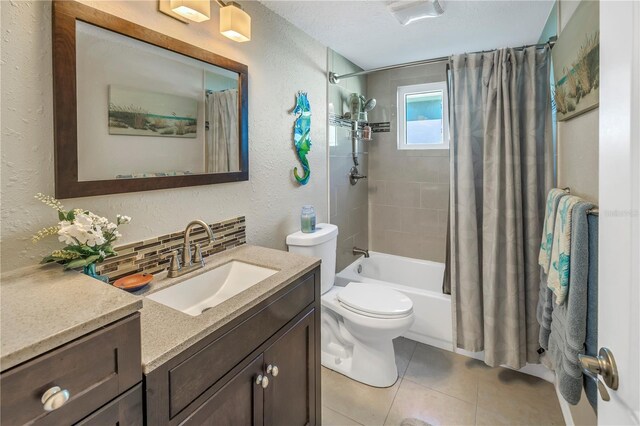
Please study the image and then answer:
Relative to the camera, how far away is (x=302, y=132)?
2.21m

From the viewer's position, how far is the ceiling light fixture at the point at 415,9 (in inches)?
69.9

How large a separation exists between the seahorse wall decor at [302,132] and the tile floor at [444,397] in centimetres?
137

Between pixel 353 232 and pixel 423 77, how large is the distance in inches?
62.6

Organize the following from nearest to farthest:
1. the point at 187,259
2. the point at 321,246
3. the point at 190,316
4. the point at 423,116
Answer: the point at 190,316 → the point at 187,259 → the point at 321,246 → the point at 423,116

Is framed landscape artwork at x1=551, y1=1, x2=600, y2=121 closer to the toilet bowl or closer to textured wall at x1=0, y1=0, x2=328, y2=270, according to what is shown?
the toilet bowl

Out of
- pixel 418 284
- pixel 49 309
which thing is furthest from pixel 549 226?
pixel 49 309

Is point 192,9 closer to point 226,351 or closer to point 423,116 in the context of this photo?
point 226,351

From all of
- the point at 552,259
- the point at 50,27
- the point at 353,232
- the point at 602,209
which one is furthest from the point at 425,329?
the point at 50,27

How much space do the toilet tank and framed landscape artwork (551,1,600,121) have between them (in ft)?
4.70

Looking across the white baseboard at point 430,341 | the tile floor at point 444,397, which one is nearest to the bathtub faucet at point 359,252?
the white baseboard at point 430,341

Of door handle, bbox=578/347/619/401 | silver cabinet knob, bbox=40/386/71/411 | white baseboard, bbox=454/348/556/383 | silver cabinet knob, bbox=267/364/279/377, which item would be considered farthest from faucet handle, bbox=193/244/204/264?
white baseboard, bbox=454/348/556/383

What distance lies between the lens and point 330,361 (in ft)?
7.35

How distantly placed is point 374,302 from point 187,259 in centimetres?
116

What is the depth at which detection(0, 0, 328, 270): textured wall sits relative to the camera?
3.19ft
